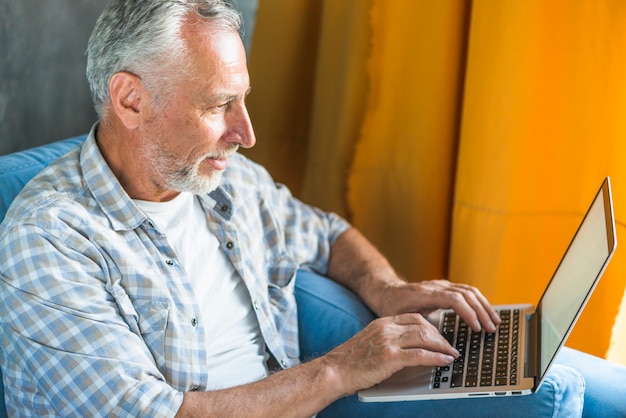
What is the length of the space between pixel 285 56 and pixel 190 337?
3.23ft

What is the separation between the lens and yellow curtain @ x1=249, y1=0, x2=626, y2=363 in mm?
1808

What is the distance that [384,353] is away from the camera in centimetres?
141

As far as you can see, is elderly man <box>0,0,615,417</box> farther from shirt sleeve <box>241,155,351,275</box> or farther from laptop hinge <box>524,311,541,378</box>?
shirt sleeve <box>241,155,351,275</box>

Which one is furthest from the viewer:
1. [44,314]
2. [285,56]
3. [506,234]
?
[285,56]

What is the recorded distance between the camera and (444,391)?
1391 mm

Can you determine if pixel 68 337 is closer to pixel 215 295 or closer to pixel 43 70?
pixel 215 295

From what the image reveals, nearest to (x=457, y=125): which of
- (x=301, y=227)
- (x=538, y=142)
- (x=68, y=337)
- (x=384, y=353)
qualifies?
(x=538, y=142)

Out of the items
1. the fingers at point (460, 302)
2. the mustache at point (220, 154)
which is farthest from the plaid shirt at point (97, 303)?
the fingers at point (460, 302)

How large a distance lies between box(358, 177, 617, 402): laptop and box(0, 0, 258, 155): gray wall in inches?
39.5

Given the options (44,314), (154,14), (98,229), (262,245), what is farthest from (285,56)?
(44,314)

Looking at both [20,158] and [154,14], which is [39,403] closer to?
[20,158]

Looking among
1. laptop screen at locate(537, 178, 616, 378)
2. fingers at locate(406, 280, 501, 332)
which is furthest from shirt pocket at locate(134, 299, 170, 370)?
laptop screen at locate(537, 178, 616, 378)

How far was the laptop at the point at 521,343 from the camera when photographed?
1.35 m

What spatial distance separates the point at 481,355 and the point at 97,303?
64cm
